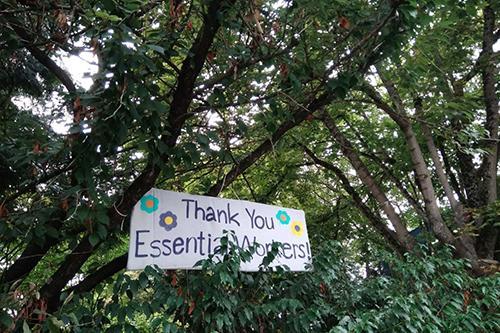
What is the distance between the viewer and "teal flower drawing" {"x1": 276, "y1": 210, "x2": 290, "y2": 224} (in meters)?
2.90

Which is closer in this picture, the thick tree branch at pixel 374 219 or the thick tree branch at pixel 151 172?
the thick tree branch at pixel 151 172

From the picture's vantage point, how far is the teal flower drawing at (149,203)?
2.29 m

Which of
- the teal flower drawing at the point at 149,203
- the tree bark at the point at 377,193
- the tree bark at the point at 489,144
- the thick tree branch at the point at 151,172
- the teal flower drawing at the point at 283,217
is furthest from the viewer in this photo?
the tree bark at the point at 489,144

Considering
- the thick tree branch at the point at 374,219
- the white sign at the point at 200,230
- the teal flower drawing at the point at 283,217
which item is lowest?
the white sign at the point at 200,230

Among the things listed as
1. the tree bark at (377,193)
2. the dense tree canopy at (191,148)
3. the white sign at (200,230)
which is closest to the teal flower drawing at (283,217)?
the white sign at (200,230)

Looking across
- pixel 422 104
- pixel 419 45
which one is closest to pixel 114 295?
pixel 419 45

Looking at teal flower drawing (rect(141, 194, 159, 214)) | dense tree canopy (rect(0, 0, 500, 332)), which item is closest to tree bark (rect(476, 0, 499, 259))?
dense tree canopy (rect(0, 0, 500, 332))

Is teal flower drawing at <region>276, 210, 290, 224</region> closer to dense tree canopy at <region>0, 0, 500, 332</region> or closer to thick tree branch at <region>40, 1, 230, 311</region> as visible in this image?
dense tree canopy at <region>0, 0, 500, 332</region>

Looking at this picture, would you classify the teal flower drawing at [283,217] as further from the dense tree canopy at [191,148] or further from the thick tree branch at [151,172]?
the thick tree branch at [151,172]

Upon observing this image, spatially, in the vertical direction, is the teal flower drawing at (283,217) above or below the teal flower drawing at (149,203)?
above

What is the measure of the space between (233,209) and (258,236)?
0.25 metres

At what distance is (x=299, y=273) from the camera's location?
292 centimetres

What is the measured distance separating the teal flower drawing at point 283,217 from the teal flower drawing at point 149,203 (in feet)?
3.05

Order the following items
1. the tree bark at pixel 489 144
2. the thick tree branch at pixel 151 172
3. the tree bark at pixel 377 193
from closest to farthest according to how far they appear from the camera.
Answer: the thick tree branch at pixel 151 172, the tree bark at pixel 377 193, the tree bark at pixel 489 144
